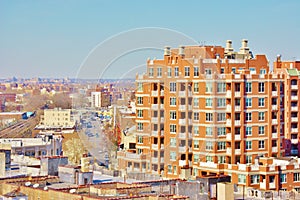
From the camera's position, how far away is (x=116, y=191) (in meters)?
10.5

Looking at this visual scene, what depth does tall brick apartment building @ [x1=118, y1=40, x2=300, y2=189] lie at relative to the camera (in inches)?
778

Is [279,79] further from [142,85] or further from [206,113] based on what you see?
[142,85]

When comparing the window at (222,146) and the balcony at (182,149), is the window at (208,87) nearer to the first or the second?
the window at (222,146)

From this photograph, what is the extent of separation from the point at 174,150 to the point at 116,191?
34.4 ft

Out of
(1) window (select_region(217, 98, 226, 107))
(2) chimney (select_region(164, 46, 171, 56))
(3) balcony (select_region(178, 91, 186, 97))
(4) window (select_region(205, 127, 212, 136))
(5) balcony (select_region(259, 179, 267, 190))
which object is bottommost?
(5) balcony (select_region(259, 179, 267, 190))

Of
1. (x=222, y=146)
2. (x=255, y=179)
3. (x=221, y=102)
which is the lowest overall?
(x=255, y=179)

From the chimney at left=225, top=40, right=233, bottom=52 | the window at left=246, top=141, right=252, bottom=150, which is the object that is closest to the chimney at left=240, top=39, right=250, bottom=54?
the chimney at left=225, top=40, right=233, bottom=52

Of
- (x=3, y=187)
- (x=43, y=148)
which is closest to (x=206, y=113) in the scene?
(x=43, y=148)

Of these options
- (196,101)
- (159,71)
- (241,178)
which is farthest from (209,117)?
(159,71)

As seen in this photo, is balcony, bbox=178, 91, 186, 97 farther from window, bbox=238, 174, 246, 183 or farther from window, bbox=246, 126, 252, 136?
window, bbox=238, 174, 246, 183

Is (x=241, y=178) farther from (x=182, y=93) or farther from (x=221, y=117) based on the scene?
(x=182, y=93)

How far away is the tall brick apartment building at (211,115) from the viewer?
1975 cm

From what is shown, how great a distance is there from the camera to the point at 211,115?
1981 centimetres

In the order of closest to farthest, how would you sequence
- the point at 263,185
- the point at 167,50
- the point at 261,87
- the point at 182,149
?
the point at 263,185 < the point at 261,87 < the point at 182,149 < the point at 167,50
